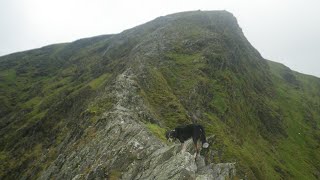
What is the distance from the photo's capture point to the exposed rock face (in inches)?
1161

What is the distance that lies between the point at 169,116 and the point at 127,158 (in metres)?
31.0

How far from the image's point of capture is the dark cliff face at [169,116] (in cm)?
4084

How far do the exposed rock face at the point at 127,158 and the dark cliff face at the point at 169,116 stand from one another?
136 millimetres

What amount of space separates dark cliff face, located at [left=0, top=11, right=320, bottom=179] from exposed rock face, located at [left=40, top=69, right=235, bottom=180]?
0.14 metres

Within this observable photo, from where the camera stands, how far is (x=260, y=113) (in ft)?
377

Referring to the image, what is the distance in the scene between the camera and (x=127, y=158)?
3644 cm

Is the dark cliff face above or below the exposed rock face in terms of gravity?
below

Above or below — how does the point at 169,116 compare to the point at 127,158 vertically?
below

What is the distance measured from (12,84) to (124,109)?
519 feet

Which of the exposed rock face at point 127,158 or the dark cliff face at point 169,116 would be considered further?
the dark cliff face at point 169,116

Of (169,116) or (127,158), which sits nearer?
(127,158)

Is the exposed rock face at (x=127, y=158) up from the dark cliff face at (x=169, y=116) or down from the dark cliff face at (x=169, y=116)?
up

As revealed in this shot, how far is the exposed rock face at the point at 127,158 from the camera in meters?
29.5

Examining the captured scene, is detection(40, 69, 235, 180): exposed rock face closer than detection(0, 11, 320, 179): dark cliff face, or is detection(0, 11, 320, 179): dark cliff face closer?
detection(40, 69, 235, 180): exposed rock face
